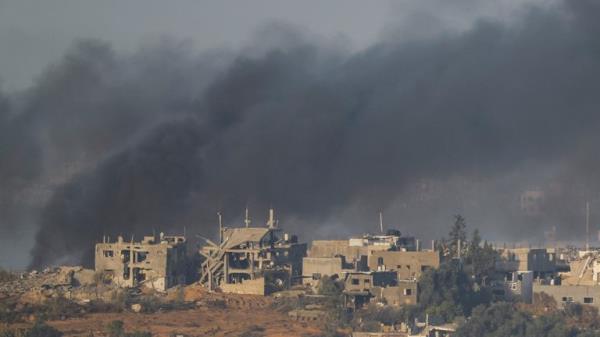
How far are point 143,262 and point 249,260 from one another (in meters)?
3.09

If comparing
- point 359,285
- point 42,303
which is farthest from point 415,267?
point 42,303

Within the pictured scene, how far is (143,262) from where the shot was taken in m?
64.2

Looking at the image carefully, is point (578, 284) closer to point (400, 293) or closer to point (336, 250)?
point (400, 293)

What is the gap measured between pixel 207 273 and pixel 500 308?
32.4 feet

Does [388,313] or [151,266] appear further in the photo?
[151,266]

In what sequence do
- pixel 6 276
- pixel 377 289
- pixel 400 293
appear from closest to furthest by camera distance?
pixel 400 293 → pixel 377 289 → pixel 6 276

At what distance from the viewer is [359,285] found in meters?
61.2

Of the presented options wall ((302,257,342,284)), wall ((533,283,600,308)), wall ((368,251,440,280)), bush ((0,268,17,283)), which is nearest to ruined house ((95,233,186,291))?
bush ((0,268,17,283))

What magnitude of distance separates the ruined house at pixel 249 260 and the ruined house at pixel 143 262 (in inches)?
31.1

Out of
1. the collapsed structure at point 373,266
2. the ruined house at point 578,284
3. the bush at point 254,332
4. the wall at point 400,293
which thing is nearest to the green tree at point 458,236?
the collapsed structure at point 373,266

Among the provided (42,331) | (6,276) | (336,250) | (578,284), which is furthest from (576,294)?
(6,276)

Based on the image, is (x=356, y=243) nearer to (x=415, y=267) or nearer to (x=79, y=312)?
(x=415, y=267)

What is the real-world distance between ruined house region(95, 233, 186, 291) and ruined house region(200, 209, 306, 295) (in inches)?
31.1

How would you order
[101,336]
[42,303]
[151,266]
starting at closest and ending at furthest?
[101,336]
[42,303]
[151,266]
